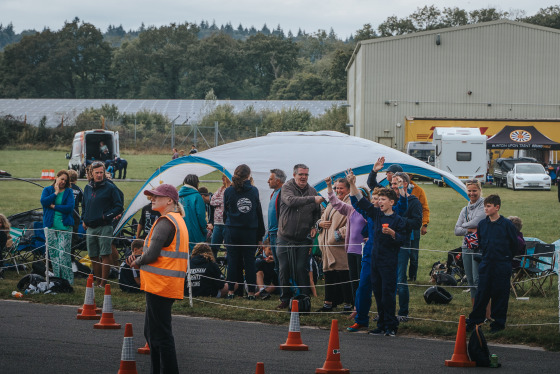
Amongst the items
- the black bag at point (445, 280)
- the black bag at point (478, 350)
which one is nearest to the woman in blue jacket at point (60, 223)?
the black bag at point (445, 280)

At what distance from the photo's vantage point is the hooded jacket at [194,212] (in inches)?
511

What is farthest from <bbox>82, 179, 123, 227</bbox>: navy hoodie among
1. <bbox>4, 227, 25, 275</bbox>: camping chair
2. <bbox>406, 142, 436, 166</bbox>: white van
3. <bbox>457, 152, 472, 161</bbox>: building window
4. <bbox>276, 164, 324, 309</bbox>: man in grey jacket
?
<bbox>406, 142, 436, 166</bbox>: white van

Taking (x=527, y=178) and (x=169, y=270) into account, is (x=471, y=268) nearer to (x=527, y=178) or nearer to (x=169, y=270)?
(x=169, y=270)

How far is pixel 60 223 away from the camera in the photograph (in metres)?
13.0

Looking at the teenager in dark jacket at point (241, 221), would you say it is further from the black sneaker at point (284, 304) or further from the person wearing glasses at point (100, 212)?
the person wearing glasses at point (100, 212)

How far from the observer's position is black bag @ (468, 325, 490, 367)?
774 cm

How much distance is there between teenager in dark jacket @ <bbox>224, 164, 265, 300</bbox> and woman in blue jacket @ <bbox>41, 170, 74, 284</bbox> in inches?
103

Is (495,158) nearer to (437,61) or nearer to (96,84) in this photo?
(437,61)

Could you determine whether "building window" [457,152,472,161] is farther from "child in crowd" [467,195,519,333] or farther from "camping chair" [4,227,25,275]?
"child in crowd" [467,195,519,333]

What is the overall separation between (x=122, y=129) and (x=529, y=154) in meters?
30.0

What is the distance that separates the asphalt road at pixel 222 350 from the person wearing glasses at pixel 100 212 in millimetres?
2518

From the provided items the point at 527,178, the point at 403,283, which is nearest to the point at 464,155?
the point at 527,178

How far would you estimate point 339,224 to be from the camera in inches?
444

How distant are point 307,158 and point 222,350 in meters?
7.83
